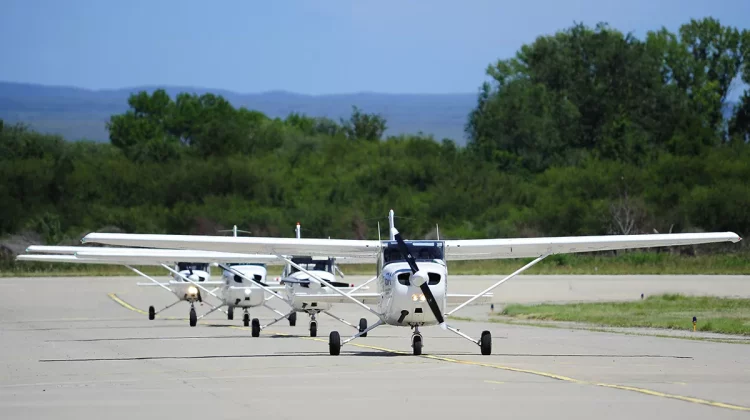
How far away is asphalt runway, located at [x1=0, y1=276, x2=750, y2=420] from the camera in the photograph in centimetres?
1060

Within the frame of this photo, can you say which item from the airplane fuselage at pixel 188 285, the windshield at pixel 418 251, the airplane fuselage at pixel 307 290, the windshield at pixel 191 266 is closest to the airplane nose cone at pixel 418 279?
the windshield at pixel 418 251

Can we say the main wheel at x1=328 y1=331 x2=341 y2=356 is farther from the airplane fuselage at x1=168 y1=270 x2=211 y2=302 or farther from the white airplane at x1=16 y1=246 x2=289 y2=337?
the airplane fuselage at x1=168 y1=270 x2=211 y2=302

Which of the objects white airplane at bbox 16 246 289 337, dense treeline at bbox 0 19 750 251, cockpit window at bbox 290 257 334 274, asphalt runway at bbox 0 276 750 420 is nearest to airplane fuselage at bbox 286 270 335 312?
cockpit window at bbox 290 257 334 274

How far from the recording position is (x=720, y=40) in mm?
88500

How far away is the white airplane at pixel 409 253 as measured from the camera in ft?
53.2

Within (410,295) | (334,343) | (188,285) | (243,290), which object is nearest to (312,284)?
(243,290)

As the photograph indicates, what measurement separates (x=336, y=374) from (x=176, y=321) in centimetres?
1624

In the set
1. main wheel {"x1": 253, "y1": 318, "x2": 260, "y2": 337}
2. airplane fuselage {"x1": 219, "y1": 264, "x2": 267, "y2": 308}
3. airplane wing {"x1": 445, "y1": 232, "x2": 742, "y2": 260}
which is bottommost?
main wheel {"x1": 253, "y1": 318, "x2": 260, "y2": 337}

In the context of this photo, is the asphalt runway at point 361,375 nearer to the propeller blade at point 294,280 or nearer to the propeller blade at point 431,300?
the propeller blade at point 431,300

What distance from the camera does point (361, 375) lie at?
45.9 ft

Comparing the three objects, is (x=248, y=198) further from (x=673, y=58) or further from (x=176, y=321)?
(x=176, y=321)

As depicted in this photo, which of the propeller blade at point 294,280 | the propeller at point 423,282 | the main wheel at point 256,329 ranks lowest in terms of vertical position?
the main wheel at point 256,329

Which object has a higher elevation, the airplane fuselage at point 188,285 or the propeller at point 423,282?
the propeller at point 423,282

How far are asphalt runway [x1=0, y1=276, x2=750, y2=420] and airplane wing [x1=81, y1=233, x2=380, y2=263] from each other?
165 centimetres
